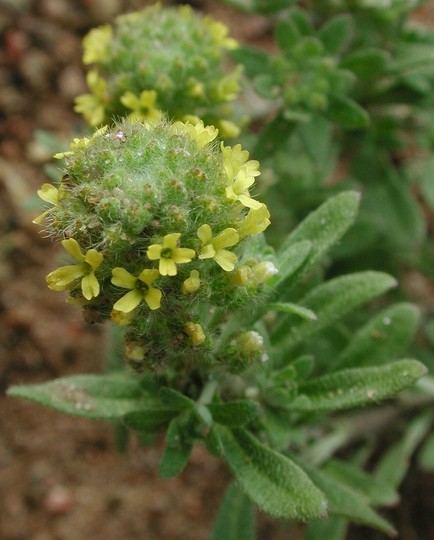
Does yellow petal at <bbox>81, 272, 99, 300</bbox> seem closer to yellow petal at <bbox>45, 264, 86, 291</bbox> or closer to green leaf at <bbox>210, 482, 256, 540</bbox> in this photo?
yellow petal at <bbox>45, 264, 86, 291</bbox>

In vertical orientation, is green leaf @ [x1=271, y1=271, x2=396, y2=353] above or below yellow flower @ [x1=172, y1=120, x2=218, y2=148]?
below

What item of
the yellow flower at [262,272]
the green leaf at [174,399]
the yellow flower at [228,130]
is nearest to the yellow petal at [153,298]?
the yellow flower at [262,272]

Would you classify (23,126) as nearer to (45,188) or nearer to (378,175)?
(378,175)

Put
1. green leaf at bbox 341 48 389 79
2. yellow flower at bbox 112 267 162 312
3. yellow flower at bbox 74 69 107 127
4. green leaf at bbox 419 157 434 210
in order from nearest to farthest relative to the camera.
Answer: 1. yellow flower at bbox 112 267 162 312
2. yellow flower at bbox 74 69 107 127
3. green leaf at bbox 341 48 389 79
4. green leaf at bbox 419 157 434 210

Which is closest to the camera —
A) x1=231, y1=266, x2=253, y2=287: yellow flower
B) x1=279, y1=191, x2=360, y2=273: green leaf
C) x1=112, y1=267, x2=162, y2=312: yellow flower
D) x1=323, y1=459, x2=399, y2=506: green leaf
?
x1=112, y1=267, x2=162, y2=312: yellow flower

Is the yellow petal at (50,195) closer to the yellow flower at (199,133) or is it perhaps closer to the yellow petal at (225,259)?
the yellow flower at (199,133)

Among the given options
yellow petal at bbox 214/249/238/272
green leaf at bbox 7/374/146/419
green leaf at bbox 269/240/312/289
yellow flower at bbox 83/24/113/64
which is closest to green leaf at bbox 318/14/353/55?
yellow flower at bbox 83/24/113/64
